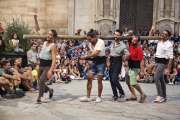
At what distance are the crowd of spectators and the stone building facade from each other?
213 cm

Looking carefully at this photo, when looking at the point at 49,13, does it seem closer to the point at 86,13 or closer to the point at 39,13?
the point at 39,13

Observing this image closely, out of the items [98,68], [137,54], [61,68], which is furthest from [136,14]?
[98,68]

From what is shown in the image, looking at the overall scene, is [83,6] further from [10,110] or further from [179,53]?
[10,110]

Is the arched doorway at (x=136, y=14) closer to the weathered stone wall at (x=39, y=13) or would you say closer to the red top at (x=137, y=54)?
the weathered stone wall at (x=39, y=13)

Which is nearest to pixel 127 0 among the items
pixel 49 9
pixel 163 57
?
pixel 49 9

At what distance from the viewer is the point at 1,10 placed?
65.6 feet

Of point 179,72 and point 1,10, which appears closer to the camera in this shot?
point 179,72

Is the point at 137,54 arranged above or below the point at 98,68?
above

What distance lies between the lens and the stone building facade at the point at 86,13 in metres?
19.5

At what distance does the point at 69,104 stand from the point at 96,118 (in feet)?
5.03

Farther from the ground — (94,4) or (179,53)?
(94,4)

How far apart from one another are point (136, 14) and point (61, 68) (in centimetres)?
1001

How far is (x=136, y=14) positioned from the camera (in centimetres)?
2045

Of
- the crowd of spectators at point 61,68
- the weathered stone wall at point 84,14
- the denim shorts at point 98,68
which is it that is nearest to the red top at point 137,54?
the crowd of spectators at point 61,68
